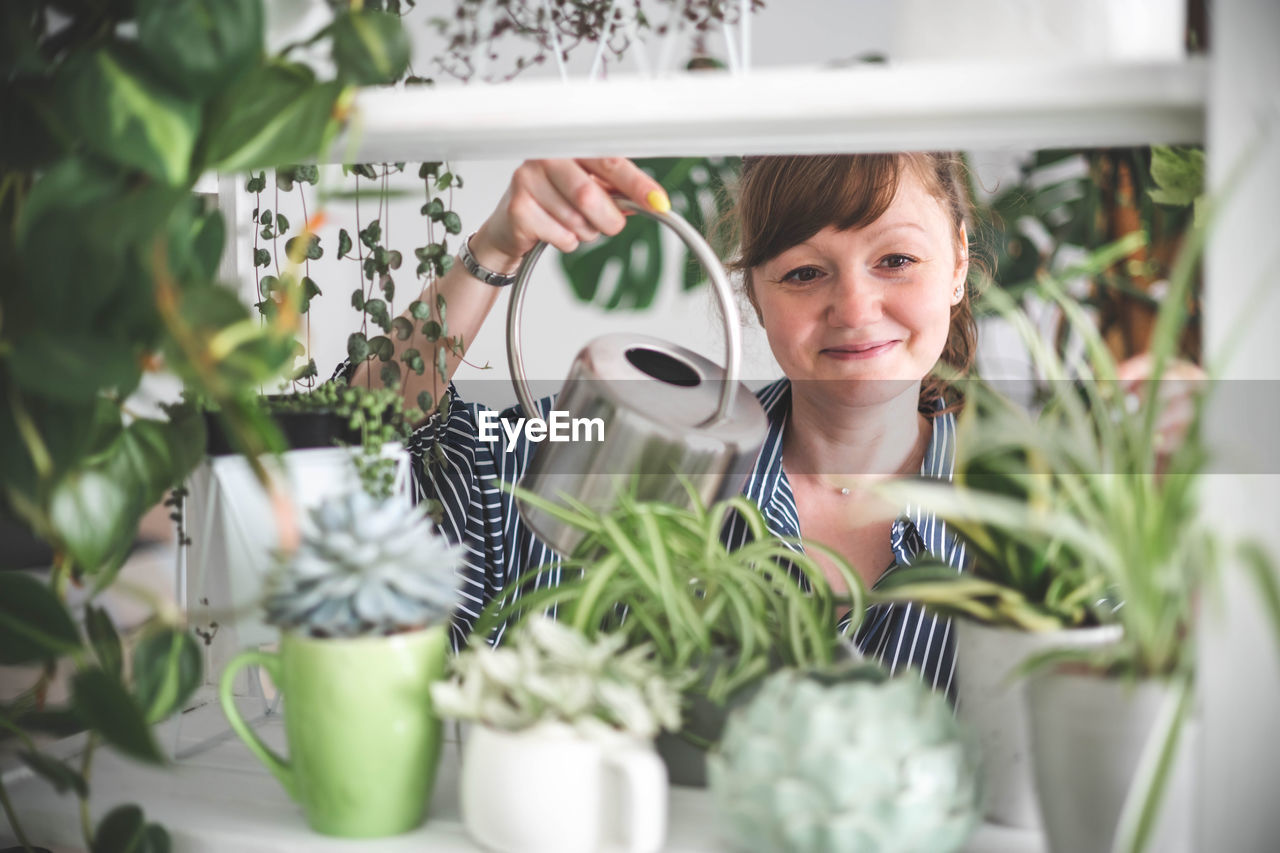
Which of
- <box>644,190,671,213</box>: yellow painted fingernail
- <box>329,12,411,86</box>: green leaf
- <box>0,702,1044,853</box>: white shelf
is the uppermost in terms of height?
<box>329,12,411,86</box>: green leaf

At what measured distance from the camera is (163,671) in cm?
46

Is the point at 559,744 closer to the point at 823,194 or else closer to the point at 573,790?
the point at 573,790

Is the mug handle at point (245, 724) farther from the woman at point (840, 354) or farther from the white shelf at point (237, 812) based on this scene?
the woman at point (840, 354)

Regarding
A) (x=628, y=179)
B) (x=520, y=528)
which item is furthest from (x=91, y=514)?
(x=520, y=528)

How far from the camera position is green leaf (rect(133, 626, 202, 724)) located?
0.46 metres

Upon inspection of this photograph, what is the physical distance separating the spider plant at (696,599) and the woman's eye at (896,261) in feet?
2.64

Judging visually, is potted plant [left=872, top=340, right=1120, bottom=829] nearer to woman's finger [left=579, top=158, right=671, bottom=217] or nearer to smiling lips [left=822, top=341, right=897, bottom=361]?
A: woman's finger [left=579, top=158, right=671, bottom=217]

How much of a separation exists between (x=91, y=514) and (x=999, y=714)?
0.42 m

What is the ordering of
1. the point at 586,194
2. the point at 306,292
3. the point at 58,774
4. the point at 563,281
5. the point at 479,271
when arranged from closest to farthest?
the point at 58,774 < the point at 586,194 < the point at 306,292 < the point at 479,271 < the point at 563,281

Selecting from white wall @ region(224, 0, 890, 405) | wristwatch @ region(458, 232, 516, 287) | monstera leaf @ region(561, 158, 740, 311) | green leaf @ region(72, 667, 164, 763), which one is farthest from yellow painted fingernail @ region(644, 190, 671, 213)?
white wall @ region(224, 0, 890, 405)

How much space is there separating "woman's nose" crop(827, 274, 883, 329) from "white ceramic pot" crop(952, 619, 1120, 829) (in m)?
0.80

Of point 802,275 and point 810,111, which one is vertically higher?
point 810,111

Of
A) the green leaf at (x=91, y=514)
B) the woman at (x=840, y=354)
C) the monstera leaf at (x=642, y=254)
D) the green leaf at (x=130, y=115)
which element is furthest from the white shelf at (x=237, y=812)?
the monstera leaf at (x=642, y=254)

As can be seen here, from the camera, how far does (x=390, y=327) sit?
3.06 feet
